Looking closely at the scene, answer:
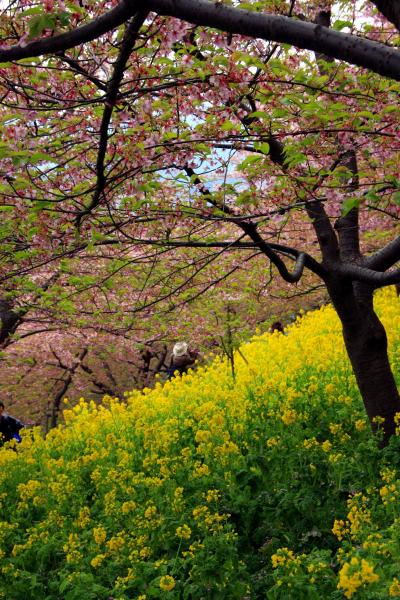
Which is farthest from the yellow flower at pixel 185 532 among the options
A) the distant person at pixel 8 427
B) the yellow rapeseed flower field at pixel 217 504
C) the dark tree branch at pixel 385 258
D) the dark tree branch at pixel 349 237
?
the distant person at pixel 8 427

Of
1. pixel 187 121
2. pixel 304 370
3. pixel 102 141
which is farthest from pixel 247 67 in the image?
pixel 304 370

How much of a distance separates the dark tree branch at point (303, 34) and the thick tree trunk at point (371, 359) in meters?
4.54

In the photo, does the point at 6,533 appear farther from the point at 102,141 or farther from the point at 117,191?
the point at 102,141

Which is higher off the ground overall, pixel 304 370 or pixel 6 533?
pixel 304 370

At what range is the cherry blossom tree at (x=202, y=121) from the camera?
275cm

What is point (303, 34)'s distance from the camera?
2.49 m

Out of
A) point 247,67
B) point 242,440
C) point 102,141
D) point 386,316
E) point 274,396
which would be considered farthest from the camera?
point 386,316

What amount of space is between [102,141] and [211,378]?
359 inches

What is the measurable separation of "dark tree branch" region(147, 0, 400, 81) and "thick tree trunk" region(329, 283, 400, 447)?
454 centimetres

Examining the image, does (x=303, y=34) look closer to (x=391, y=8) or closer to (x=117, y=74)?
(x=391, y=8)

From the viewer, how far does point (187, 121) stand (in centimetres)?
536

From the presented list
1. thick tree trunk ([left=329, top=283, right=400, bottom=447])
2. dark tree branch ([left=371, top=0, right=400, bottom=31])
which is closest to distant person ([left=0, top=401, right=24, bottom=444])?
thick tree trunk ([left=329, top=283, right=400, bottom=447])

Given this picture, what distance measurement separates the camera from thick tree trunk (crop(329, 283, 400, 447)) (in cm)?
690

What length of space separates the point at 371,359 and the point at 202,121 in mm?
3545
